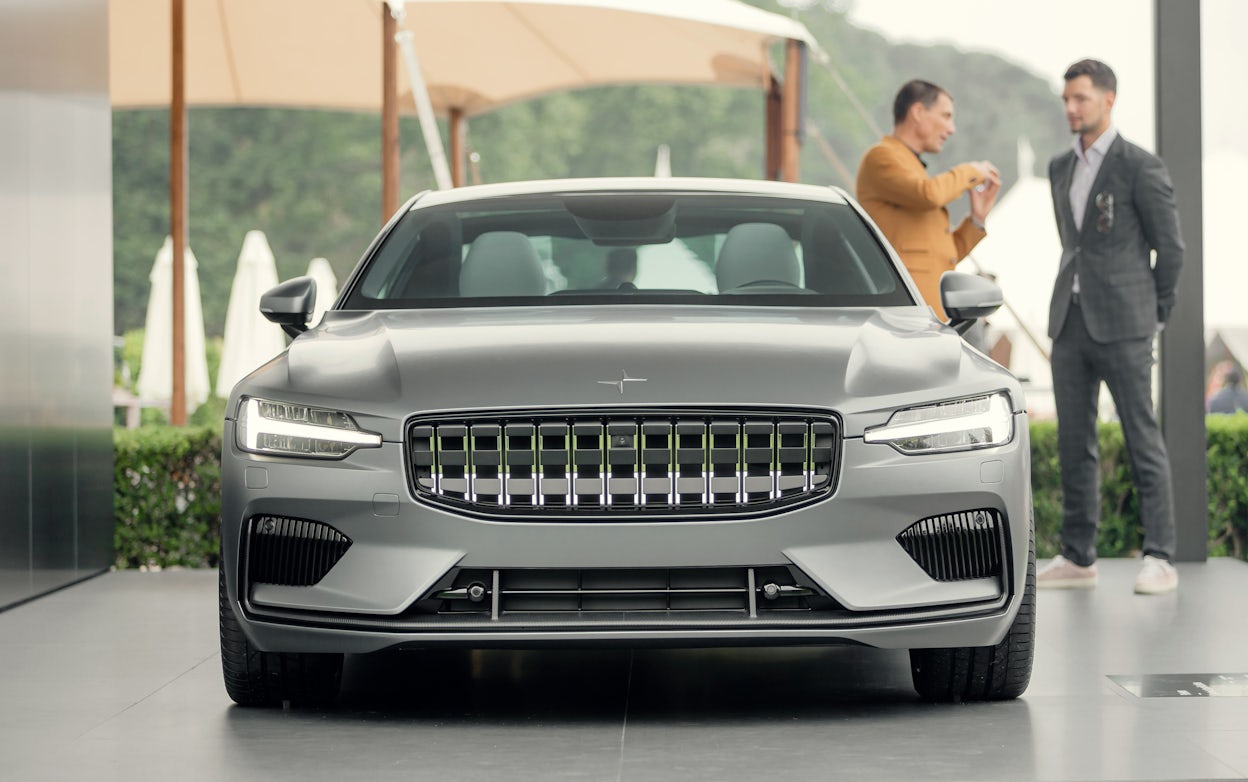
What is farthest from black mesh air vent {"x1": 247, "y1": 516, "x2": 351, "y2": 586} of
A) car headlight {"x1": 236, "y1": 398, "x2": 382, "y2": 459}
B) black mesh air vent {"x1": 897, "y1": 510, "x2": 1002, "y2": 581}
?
black mesh air vent {"x1": 897, "y1": 510, "x2": 1002, "y2": 581}

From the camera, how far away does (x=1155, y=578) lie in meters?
7.38

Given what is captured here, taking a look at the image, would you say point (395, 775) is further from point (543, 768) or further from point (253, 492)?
point (253, 492)

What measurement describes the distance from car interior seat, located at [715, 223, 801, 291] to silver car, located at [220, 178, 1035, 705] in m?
0.82

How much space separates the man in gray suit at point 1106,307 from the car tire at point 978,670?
9.02 feet

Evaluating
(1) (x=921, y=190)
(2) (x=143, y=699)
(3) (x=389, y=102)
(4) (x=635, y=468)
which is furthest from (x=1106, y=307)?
(3) (x=389, y=102)

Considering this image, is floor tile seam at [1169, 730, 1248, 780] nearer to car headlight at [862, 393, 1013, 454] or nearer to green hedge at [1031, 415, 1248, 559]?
car headlight at [862, 393, 1013, 454]

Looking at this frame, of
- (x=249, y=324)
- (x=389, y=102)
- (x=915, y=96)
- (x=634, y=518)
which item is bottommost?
(x=634, y=518)

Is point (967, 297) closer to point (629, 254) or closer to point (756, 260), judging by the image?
point (756, 260)

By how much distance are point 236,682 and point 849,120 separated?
47256 millimetres

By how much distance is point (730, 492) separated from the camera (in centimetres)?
425

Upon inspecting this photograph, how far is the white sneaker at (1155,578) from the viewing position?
289 inches

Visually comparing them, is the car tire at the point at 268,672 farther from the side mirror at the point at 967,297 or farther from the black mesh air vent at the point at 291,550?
the side mirror at the point at 967,297

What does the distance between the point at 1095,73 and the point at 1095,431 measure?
150 centimetres

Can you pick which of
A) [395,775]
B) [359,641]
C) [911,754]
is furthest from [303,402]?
[911,754]
